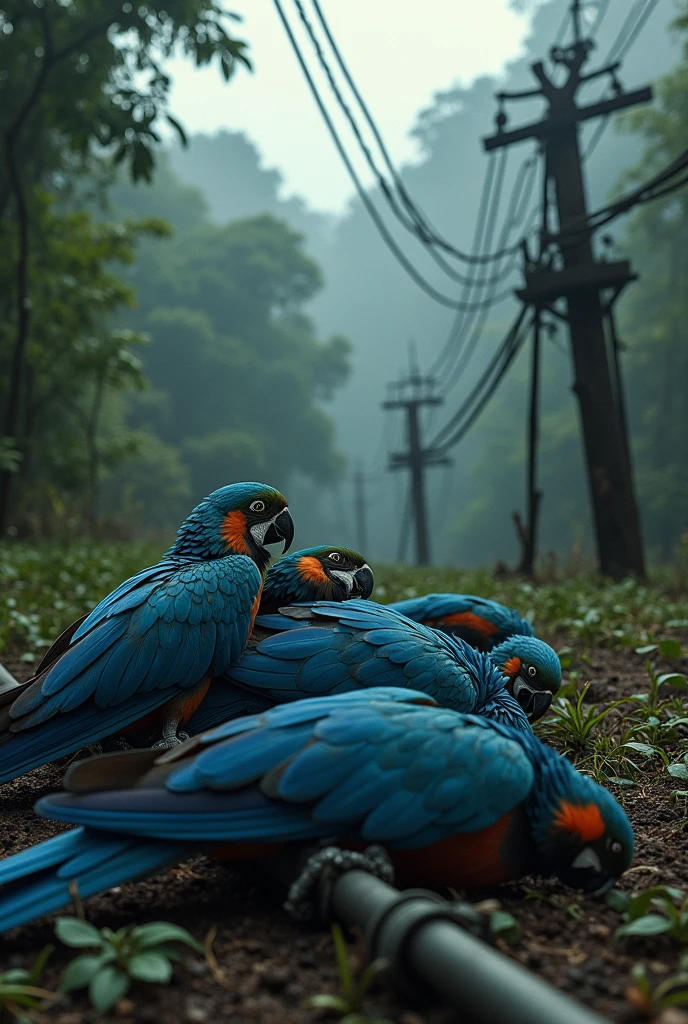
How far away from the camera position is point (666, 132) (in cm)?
2111

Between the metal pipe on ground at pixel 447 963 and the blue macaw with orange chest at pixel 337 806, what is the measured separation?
0.54ft

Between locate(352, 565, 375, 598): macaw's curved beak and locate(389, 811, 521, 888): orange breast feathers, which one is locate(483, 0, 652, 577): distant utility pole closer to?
locate(352, 565, 375, 598): macaw's curved beak

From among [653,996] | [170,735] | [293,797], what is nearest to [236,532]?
[170,735]

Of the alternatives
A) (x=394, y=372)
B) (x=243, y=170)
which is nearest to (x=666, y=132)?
(x=394, y=372)

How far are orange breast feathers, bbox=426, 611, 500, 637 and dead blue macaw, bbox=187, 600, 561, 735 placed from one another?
885 millimetres

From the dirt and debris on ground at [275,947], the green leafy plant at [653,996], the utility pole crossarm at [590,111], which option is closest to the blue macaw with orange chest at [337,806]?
the dirt and debris on ground at [275,947]

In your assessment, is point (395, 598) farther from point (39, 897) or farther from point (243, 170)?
point (243, 170)

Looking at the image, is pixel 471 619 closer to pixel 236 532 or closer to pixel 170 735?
pixel 236 532

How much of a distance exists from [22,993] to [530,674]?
1841mm

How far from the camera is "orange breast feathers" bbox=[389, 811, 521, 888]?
155 cm

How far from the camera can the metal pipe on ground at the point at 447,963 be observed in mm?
1029

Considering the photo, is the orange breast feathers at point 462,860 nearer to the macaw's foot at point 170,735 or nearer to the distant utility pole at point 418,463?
the macaw's foot at point 170,735

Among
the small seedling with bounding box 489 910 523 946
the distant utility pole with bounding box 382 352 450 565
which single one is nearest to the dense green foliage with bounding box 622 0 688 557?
the distant utility pole with bounding box 382 352 450 565

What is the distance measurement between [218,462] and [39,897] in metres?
32.9
